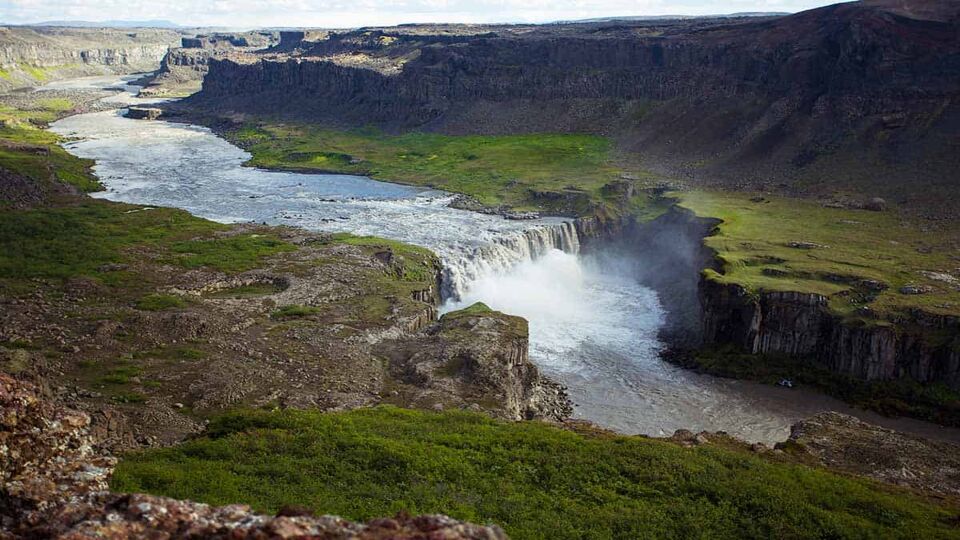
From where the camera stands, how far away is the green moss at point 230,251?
192 feet

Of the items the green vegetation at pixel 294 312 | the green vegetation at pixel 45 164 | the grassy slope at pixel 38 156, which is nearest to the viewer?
the green vegetation at pixel 294 312

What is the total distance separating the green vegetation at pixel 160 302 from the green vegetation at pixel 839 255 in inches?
1443

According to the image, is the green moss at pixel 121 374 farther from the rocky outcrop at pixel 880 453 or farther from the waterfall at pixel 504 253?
the rocky outcrop at pixel 880 453

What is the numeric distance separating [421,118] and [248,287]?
92.0 m

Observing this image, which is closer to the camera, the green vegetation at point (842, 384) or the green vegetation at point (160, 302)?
the green vegetation at point (842, 384)

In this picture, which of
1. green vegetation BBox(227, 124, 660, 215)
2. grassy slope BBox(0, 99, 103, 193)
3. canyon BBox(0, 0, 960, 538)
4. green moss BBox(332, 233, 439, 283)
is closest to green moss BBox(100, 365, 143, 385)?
canyon BBox(0, 0, 960, 538)

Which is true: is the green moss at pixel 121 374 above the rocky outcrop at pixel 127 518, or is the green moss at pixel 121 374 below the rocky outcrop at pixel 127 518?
Answer: below

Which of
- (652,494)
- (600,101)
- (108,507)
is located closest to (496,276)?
(652,494)

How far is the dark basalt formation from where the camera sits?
8988 centimetres

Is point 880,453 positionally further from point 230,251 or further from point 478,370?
point 230,251

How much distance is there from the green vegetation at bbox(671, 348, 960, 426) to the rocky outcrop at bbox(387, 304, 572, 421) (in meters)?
12.1

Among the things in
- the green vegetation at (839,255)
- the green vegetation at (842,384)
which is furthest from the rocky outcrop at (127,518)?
the green vegetation at (839,255)

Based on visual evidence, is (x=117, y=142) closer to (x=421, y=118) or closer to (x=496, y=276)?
(x=421, y=118)

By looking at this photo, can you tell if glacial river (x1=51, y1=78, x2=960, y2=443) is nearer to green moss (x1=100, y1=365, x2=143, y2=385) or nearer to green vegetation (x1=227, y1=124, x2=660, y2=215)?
green vegetation (x1=227, y1=124, x2=660, y2=215)
